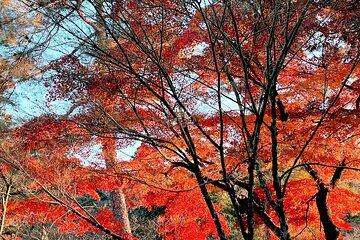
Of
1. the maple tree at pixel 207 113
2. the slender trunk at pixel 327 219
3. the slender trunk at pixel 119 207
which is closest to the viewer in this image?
the maple tree at pixel 207 113

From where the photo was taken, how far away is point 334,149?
17.6ft

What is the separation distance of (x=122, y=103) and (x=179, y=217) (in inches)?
231

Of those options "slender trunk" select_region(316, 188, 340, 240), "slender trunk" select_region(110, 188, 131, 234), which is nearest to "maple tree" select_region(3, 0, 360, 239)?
"slender trunk" select_region(316, 188, 340, 240)

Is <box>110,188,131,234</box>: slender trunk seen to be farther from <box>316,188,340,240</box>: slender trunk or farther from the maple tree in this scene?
<box>316,188,340,240</box>: slender trunk

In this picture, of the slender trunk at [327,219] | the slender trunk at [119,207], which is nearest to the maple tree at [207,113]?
the slender trunk at [327,219]

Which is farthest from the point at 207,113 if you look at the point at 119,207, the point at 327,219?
the point at 119,207

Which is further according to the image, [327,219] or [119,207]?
[119,207]

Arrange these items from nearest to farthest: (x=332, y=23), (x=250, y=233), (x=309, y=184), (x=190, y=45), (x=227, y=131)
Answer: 1. (x=250, y=233)
2. (x=332, y=23)
3. (x=190, y=45)
4. (x=227, y=131)
5. (x=309, y=184)

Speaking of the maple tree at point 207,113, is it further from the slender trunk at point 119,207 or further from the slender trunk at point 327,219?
the slender trunk at point 119,207

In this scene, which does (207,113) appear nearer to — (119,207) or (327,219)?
(327,219)

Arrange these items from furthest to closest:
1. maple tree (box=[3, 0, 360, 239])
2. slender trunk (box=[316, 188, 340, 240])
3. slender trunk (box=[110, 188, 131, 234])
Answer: slender trunk (box=[110, 188, 131, 234])
slender trunk (box=[316, 188, 340, 240])
maple tree (box=[3, 0, 360, 239])

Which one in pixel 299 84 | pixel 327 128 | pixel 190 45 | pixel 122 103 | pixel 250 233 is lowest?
pixel 250 233

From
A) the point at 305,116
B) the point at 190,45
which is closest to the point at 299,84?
the point at 305,116

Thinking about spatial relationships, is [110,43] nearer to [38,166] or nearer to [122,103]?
[122,103]
